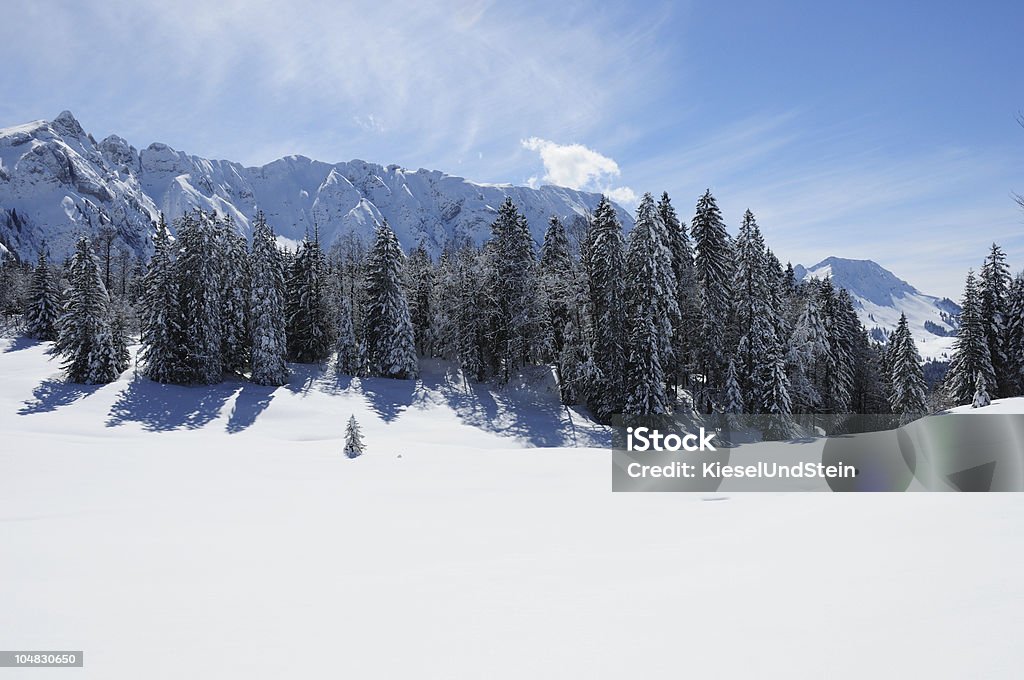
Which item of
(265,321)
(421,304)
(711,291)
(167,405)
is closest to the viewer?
(167,405)

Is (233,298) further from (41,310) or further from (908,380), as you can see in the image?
(908,380)

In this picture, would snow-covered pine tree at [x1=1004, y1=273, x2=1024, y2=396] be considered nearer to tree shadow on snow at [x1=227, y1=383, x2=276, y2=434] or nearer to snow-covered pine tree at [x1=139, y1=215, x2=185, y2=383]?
tree shadow on snow at [x1=227, y1=383, x2=276, y2=434]

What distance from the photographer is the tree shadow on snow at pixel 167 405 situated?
90.8 feet

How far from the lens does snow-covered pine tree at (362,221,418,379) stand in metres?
41.1

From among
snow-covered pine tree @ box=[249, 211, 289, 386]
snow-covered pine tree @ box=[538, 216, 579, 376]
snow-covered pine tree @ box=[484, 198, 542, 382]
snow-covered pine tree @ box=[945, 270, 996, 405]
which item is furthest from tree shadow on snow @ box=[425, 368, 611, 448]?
snow-covered pine tree @ box=[945, 270, 996, 405]

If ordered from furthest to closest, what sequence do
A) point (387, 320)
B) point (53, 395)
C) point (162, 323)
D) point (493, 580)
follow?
1. point (387, 320)
2. point (162, 323)
3. point (53, 395)
4. point (493, 580)

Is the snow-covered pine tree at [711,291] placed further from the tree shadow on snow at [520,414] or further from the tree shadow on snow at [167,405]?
the tree shadow on snow at [167,405]

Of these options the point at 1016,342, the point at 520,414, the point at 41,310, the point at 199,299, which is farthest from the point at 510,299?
the point at 41,310

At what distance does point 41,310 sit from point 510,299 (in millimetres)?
39459

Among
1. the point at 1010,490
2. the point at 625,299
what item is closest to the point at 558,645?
the point at 1010,490

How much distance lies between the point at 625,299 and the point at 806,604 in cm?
3195

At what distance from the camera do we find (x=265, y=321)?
3709 centimetres

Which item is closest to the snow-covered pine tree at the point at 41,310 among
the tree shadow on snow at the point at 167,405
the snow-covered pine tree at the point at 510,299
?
the tree shadow on snow at the point at 167,405

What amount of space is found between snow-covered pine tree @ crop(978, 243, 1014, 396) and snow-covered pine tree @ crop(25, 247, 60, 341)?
242ft
